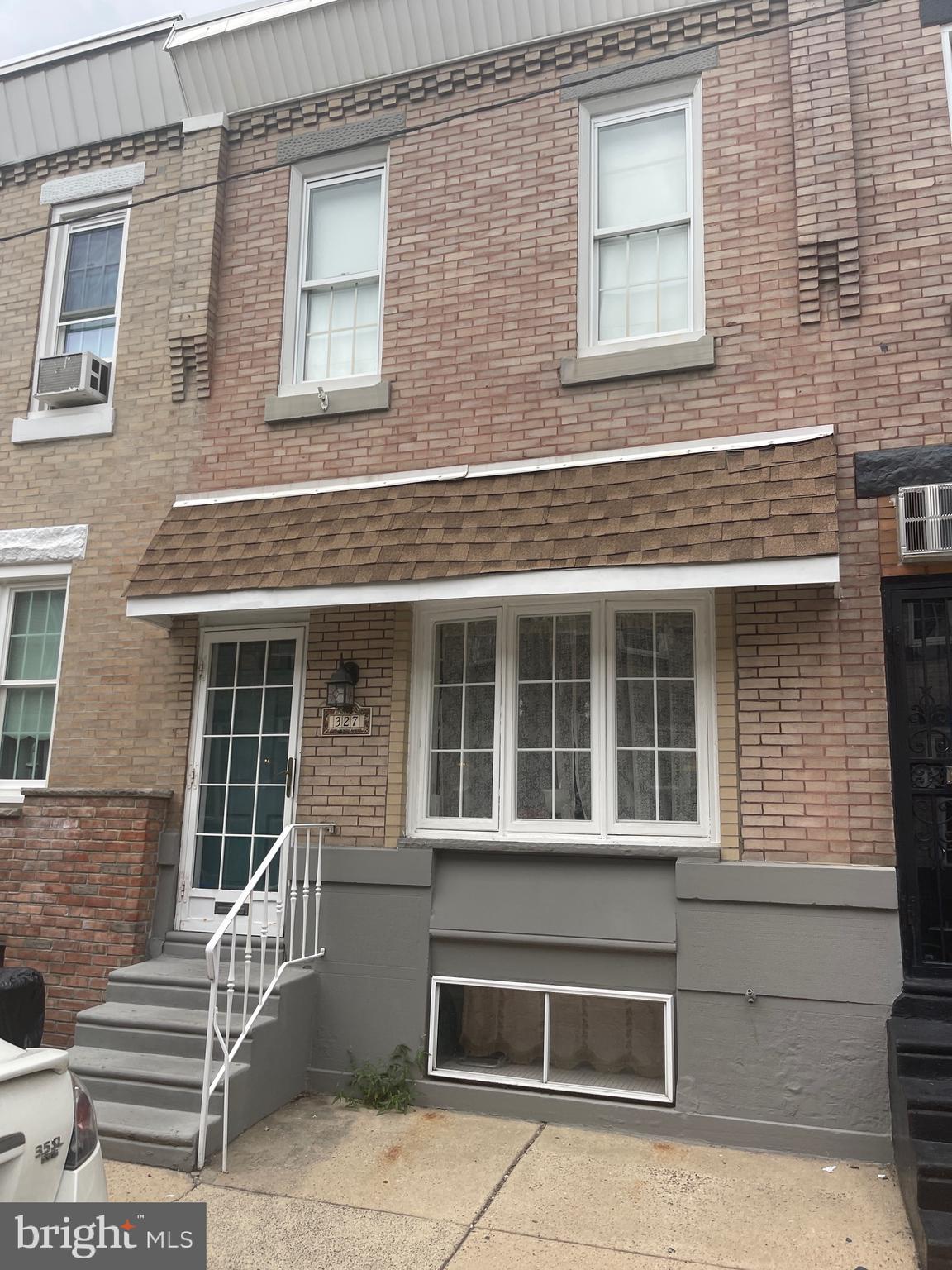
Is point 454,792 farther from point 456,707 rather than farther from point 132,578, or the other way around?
point 132,578

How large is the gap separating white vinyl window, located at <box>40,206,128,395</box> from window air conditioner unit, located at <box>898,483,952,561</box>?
20.8 feet

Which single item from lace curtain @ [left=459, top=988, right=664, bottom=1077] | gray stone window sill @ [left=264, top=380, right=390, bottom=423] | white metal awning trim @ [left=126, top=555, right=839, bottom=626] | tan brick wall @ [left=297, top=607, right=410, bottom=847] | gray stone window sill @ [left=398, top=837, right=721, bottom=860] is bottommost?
lace curtain @ [left=459, top=988, right=664, bottom=1077]

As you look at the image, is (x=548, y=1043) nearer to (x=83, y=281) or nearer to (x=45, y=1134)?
(x=45, y=1134)

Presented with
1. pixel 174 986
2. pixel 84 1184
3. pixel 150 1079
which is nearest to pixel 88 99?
pixel 174 986

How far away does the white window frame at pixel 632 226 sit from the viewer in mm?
6456

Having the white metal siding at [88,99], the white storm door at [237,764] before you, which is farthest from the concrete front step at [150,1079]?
the white metal siding at [88,99]

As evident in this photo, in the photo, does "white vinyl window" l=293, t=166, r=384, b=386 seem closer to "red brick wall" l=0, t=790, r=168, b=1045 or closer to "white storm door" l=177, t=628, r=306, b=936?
"white storm door" l=177, t=628, r=306, b=936

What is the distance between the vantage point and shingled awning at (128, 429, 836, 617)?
546 cm

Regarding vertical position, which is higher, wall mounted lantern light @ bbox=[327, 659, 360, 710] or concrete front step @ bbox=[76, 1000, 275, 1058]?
wall mounted lantern light @ bbox=[327, 659, 360, 710]

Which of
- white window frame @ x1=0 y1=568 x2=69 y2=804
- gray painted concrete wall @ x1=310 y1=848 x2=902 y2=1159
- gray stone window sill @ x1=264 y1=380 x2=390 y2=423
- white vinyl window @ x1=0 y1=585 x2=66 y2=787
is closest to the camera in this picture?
gray painted concrete wall @ x1=310 y1=848 x2=902 y2=1159

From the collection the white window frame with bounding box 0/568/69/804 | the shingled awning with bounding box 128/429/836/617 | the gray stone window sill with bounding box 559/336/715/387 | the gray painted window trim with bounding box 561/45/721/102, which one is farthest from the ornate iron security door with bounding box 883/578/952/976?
the white window frame with bounding box 0/568/69/804

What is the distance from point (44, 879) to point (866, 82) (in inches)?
301

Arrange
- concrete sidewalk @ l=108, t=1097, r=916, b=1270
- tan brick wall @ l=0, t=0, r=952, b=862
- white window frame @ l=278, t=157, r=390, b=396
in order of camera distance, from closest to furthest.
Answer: concrete sidewalk @ l=108, t=1097, r=916, b=1270 < tan brick wall @ l=0, t=0, r=952, b=862 < white window frame @ l=278, t=157, r=390, b=396

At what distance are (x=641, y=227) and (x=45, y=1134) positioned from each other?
628 centimetres
